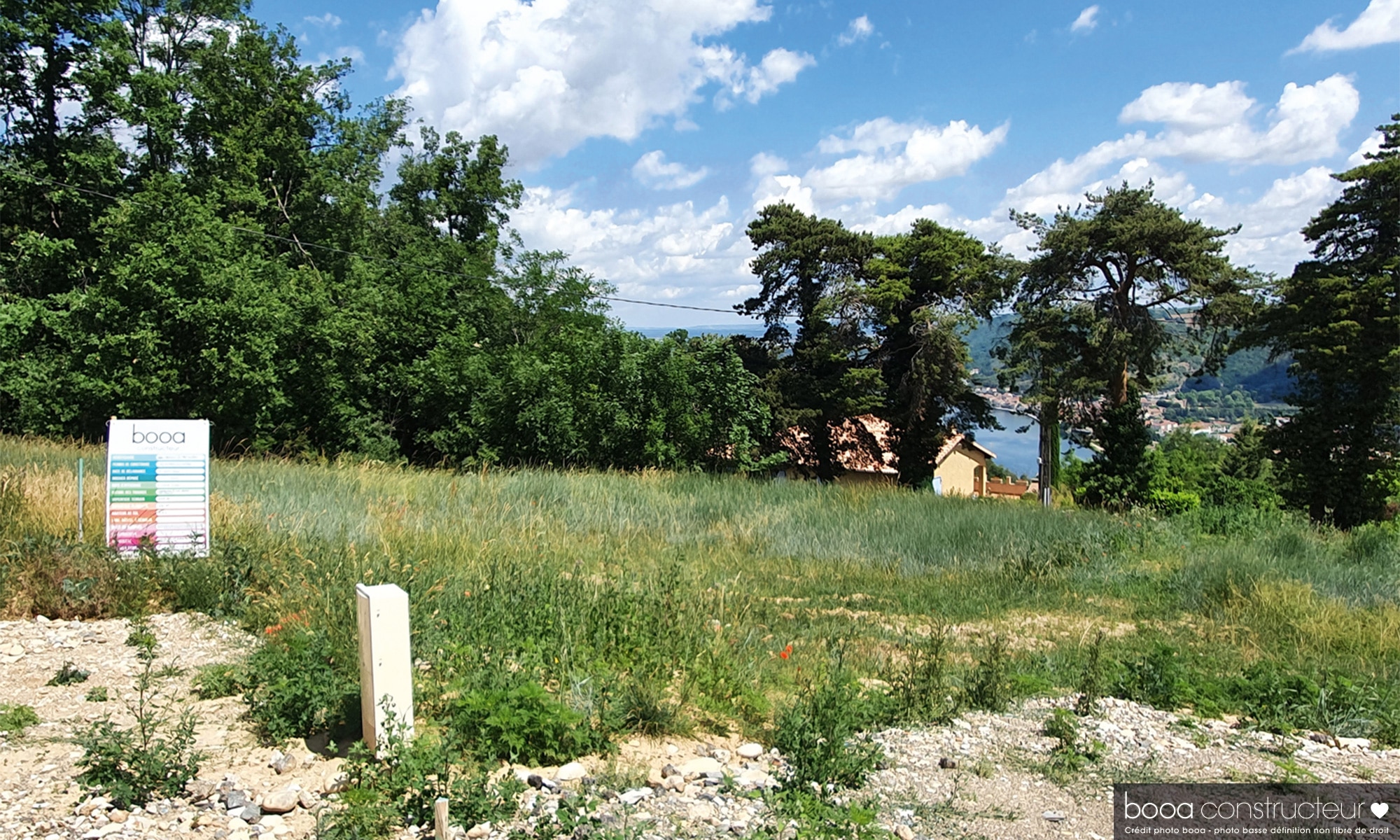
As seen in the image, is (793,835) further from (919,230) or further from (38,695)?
(919,230)

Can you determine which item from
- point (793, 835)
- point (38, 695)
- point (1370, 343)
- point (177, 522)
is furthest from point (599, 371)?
point (1370, 343)

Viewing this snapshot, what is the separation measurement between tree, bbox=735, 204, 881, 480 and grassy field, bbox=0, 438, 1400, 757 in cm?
1723

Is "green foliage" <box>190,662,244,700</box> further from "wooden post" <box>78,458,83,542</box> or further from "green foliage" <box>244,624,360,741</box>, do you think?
"wooden post" <box>78,458,83,542</box>

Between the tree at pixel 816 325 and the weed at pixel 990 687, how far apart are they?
25125 mm

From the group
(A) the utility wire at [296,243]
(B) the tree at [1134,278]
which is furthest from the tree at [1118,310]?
(A) the utility wire at [296,243]

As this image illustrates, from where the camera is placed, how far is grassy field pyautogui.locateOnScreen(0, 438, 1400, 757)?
5.34 m

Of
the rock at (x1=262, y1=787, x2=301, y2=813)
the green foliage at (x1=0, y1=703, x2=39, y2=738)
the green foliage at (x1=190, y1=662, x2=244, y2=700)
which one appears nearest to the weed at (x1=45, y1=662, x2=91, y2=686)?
the green foliage at (x1=0, y1=703, x2=39, y2=738)

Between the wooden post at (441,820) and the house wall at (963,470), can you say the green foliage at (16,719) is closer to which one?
the wooden post at (441,820)

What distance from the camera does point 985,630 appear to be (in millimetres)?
8078

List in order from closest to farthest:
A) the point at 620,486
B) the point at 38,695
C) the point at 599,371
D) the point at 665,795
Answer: the point at 665,795 → the point at 38,695 → the point at 620,486 → the point at 599,371

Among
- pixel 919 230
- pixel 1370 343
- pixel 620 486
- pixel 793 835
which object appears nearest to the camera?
pixel 793 835

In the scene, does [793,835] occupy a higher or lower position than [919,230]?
lower

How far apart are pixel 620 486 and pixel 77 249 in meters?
19.9

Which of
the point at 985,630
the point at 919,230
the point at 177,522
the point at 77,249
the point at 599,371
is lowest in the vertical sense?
the point at 985,630
